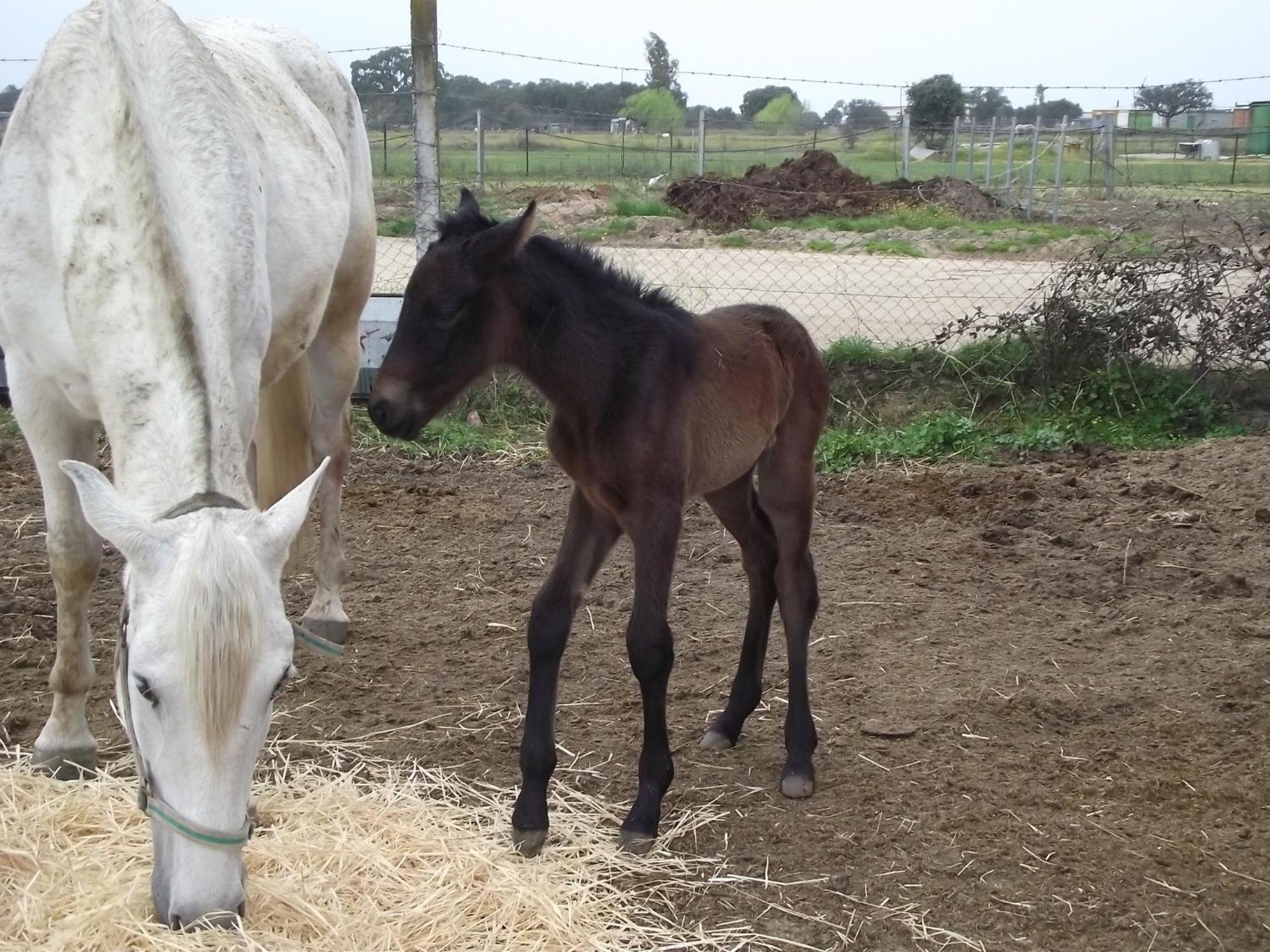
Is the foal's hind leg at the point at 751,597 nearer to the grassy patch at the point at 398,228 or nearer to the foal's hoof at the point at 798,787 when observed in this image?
the foal's hoof at the point at 798,787

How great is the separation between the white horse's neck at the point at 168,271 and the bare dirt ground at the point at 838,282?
221 inches

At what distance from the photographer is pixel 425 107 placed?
7.33 m

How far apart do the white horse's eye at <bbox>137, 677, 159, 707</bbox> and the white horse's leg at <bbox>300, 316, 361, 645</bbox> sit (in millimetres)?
2422

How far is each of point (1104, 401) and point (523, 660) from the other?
432cm

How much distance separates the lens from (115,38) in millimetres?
3297

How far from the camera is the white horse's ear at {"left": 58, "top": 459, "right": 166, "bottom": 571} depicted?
2.23m

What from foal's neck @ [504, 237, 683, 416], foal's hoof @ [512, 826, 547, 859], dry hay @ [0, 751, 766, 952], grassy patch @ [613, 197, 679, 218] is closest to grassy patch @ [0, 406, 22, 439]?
dry hay @ [0, 751, 766, 952]

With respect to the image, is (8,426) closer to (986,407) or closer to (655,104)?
(986,407)

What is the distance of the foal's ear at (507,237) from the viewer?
3.14 m

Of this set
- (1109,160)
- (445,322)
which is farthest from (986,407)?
→ (1109,160)

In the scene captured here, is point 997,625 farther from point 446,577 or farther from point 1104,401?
point 1104,401

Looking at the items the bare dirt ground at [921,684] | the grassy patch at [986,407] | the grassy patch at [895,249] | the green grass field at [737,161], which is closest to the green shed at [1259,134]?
the green grass field at [737,161]

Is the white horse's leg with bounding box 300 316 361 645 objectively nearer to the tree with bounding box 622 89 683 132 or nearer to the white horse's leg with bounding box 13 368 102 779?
the white horse's leg with bounding box 13 368 102 779

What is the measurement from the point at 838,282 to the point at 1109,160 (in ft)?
27.5
